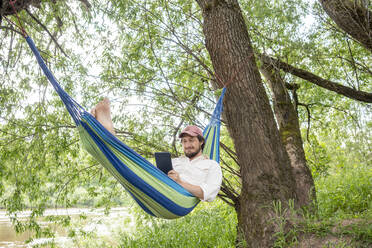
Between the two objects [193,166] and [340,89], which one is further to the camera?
[340,89]

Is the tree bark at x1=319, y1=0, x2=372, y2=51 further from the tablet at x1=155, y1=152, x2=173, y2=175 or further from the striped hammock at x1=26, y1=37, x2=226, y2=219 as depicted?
the striped hammock at x1=26, y1=37, x2=226, y2=219

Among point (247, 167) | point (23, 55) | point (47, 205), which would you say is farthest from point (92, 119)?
point (23, 55)

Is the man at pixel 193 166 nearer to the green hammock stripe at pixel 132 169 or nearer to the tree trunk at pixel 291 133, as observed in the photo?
A: the green hammock stripe at pixel 132 169

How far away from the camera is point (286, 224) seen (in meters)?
1.94

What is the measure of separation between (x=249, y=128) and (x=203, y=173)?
561mm

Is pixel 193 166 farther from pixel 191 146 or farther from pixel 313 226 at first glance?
pixel 313 226

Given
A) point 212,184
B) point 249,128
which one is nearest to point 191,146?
point 212,184

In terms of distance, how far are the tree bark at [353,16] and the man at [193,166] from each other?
1801mm

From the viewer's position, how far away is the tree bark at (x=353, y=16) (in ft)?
8.87

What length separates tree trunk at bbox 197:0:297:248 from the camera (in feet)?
6.73

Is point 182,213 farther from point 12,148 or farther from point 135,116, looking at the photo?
point 12,148

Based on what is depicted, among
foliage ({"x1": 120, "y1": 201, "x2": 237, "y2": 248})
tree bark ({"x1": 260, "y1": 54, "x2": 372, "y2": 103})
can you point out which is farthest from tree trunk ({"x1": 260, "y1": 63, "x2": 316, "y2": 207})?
foliage ({"x1": 120, "y1": 201, "x2": 237, "y2": 248})

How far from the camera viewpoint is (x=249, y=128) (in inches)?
87.7

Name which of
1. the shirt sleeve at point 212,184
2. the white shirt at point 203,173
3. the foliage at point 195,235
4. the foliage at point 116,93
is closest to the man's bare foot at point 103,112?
the white shirt at point 203,173
